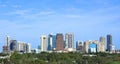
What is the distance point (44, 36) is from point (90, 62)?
60.3 metres

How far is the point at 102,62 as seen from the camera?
60.9 m

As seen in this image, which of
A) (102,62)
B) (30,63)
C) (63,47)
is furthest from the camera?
(63,47)

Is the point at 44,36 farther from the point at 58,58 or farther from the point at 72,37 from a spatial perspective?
the point at 58,58

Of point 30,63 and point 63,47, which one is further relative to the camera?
point 63,47

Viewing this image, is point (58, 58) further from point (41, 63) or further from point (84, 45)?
point (84, 45)

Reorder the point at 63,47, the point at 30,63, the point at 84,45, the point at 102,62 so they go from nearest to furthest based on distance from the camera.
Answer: the point at 30,63
the point at 102,62
the point at 63,47
the point at 84,45

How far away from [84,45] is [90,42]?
221 cm

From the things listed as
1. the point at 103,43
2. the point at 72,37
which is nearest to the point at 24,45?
the point at 72,37

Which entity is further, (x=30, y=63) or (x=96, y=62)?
(x=96, y=62)

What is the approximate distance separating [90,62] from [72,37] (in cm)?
6153

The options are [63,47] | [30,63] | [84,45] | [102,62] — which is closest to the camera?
[30,63]

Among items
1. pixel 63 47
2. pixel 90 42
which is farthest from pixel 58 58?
pixel 90 42

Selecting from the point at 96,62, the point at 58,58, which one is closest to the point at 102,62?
the point at 96,62

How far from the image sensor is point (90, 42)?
117750mm
